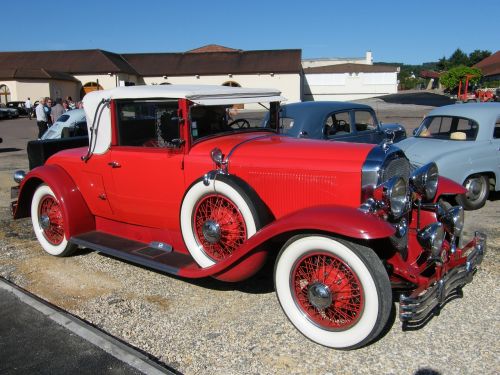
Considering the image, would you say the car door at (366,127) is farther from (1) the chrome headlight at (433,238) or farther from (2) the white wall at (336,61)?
(2) the white wall at (336,61)

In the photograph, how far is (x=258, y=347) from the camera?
310 cm

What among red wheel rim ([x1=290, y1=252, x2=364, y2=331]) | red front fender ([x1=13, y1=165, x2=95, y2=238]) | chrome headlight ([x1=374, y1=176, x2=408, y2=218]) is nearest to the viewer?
red wheel rim ([x1=290, y1=252, x2=364, y2=331])

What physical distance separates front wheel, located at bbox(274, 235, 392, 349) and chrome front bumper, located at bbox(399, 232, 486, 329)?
4.7 inches

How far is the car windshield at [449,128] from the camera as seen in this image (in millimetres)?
6594

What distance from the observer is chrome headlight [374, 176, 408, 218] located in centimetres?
314

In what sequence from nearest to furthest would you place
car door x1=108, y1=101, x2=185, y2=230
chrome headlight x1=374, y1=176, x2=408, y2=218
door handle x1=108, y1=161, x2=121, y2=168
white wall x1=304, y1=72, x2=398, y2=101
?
chrome headlight x1=374, y1=176, x2=408, y2=218 → car door x1=108, y1=101, x2=185, y2=230 → door handle x1=108, y1=161, x2=121, y2=168 → white wall x1=304, y1=72, x2=398, y2=101

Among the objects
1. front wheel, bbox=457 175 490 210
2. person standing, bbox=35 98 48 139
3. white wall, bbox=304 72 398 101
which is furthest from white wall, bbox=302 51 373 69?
front wheel, bbox=457 175 490 210

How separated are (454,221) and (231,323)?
1.89m

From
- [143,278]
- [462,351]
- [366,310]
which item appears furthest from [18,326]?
[462,351]

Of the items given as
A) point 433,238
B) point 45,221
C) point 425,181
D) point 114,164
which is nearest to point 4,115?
point 45,221

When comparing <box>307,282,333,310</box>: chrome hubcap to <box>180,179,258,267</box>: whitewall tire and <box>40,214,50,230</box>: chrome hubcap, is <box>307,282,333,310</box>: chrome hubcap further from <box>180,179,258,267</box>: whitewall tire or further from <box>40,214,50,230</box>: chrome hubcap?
<box>40,214,50,230</box>: chrome hubcap

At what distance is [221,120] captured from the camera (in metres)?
4.18

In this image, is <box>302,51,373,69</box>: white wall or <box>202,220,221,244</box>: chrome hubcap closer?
<box>202,220,221,244</box>: chrome hubcap

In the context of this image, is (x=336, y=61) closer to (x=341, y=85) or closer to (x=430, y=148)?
(x=341, y=85)
